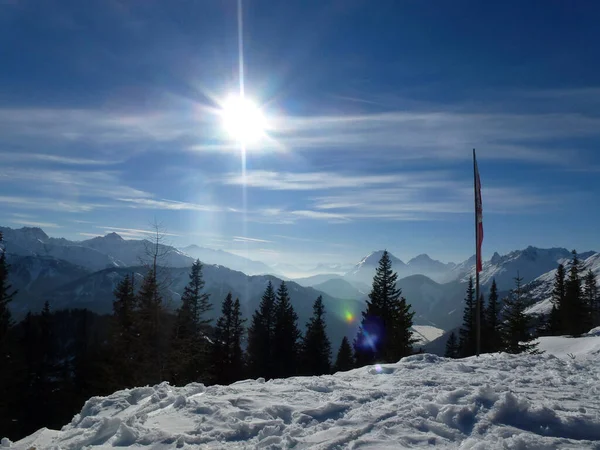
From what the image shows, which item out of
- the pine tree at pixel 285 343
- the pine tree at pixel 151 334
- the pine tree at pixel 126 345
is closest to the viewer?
the pine tree at pixel 151 334

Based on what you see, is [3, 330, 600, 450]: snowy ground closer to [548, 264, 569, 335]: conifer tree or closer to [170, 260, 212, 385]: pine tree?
[170, 260, 212, 385]: pine tree

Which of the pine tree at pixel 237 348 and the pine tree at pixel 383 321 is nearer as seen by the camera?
the pine tree at pixel 383 321

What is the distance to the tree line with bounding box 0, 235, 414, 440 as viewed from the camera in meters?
24.2

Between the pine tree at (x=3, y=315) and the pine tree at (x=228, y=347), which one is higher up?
the pine tree at (x=3, y=315)

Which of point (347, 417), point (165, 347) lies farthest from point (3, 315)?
point (347, 417)

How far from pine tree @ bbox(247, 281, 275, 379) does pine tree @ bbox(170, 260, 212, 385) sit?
7299 millimetres

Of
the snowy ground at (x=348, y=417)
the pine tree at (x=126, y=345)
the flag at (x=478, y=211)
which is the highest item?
the flag at (x=478, y=211)

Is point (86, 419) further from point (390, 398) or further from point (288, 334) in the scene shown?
point (288, 334)

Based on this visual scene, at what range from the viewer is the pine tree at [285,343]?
1720 inches

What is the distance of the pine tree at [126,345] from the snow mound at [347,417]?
18.0 m

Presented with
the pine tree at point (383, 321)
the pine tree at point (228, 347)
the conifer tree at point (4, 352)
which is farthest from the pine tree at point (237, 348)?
the conifer tree at point (4, 352)

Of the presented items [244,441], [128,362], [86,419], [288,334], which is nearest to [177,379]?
[128,362]

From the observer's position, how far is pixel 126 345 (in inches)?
1005

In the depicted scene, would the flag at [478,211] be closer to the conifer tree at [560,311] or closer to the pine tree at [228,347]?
the pine tree at [228,347]
